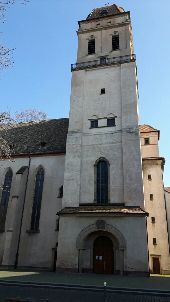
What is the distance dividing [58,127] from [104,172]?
10135mm

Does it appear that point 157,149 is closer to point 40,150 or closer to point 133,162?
point 133,162

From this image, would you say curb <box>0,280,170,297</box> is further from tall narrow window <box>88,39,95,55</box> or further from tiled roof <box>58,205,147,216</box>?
tall narrow window <box>88,39,95,55</box>

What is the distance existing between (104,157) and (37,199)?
706 cm

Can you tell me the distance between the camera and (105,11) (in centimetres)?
3170

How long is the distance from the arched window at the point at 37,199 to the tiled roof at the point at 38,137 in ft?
7.37

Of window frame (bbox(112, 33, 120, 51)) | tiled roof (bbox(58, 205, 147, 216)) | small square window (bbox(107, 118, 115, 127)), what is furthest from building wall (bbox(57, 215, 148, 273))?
window frame (bbox(112, 33, 120, 51))

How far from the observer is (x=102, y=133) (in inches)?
902

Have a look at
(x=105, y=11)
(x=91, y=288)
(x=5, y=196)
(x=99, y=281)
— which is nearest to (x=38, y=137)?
(x=5, y=196)

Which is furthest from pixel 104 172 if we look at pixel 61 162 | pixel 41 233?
pixel 41 233

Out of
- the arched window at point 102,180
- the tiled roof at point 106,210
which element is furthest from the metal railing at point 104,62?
the tiled roof at point 106,210

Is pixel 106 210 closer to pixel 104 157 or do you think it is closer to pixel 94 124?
pixel 104 157

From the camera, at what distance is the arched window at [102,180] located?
68.0 ft

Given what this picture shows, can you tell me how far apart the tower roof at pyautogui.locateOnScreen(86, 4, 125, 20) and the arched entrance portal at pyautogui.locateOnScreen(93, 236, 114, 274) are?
2407 centimetres

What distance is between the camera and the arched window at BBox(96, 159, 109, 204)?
20719 mm
